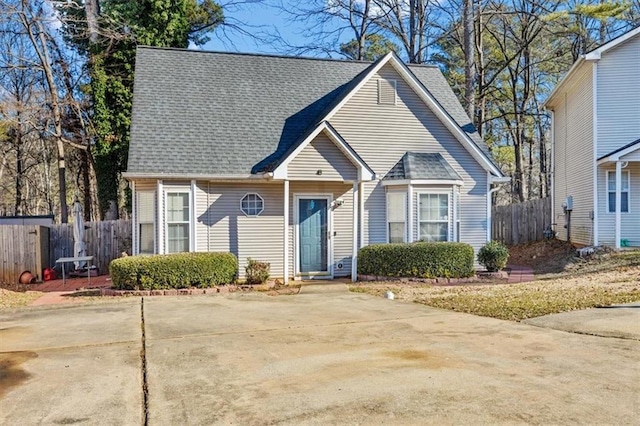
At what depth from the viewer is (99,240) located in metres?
16.0

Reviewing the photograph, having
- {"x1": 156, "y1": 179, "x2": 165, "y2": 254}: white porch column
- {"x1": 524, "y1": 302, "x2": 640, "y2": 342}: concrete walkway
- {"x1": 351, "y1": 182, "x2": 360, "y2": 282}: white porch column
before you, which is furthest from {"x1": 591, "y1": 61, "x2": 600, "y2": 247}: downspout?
{"x1": 156, "y1": 179, "x2": 165, "y2": 254}: white porch column

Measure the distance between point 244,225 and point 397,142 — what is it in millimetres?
4837

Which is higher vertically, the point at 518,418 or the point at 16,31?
the point at 16,31

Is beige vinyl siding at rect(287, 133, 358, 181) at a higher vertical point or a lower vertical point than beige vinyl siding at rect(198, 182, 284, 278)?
higher

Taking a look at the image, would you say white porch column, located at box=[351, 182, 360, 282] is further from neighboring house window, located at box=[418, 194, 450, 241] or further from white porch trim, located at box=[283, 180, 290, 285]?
neighboring house window, located at box=[418, 194, 450, 241]

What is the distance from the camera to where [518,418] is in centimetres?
346

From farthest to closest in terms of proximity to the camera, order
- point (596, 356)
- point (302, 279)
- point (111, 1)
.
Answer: point (111, 1) → point (302, 279) → point (596, 356)

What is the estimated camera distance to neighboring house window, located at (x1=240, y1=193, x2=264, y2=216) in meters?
12.6

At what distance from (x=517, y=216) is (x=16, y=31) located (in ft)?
74.7

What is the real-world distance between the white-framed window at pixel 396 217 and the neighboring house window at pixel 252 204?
349 centimetres

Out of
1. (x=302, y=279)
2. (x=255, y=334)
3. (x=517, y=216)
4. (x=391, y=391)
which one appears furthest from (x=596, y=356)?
(x=517, y=216)

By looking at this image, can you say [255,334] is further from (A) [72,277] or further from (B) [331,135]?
(A) [72,277]

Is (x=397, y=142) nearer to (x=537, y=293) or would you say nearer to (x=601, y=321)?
(x=537, y=293)

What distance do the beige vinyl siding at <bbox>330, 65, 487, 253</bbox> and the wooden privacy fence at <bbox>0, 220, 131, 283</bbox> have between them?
316 inches
